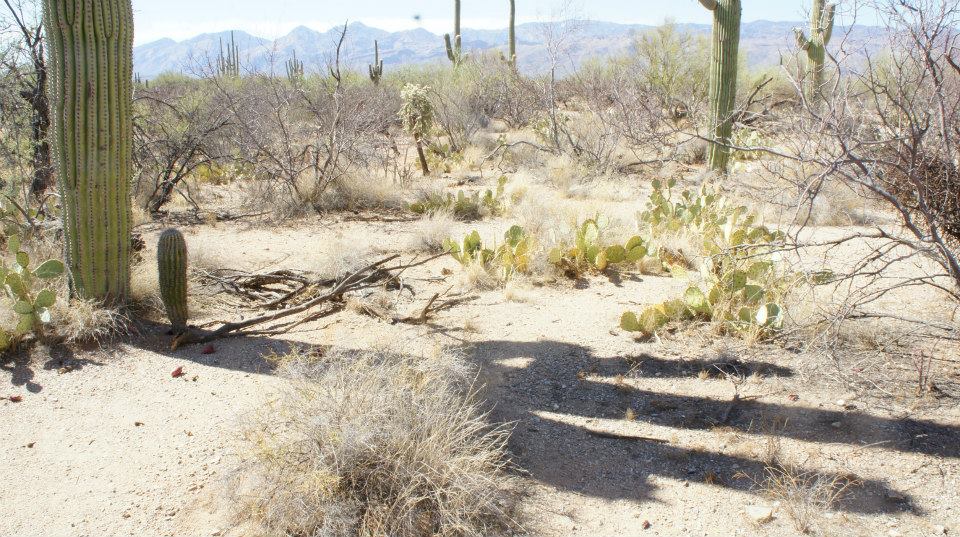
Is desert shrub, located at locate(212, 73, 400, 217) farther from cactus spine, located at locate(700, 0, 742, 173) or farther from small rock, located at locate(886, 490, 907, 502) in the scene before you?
small rock, located at locate(886, 490, 907, 502)

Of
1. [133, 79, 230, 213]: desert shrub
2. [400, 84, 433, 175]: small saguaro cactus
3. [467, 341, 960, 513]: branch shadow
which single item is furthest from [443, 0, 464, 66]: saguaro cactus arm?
[467, 341, 960, 513]: branch shadow

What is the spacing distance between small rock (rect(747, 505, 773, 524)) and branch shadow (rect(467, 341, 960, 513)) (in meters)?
0.17

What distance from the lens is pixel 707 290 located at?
5.60m

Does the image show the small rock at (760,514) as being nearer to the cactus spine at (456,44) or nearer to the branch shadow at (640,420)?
the branch shadow at (640,420)

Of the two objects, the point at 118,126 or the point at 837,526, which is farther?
the point at 118,126

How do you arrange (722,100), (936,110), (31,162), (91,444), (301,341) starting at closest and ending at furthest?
(91,444)
(936,110)
(301,341)
(31,162)
(722,100)

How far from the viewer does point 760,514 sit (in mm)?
3236

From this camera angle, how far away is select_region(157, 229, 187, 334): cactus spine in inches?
199

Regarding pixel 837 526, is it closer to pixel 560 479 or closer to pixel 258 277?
pixel 560 479

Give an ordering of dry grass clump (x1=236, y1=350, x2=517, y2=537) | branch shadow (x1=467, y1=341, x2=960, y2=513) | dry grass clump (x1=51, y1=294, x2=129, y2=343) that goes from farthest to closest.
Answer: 1. dry grass clump (x1=51, y1=294, x2=129, y2=343)
2. branch shadow (x1=467, y1=341, x2=960, y2=513)
3. dry grass clump (x1=236, y1=350, x2=517, y2=537)

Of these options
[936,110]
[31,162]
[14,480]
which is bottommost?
[14,480]

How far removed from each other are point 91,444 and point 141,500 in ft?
2.38

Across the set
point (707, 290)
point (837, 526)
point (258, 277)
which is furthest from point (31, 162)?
point (837, 526)

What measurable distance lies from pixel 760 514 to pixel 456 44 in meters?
26.9
